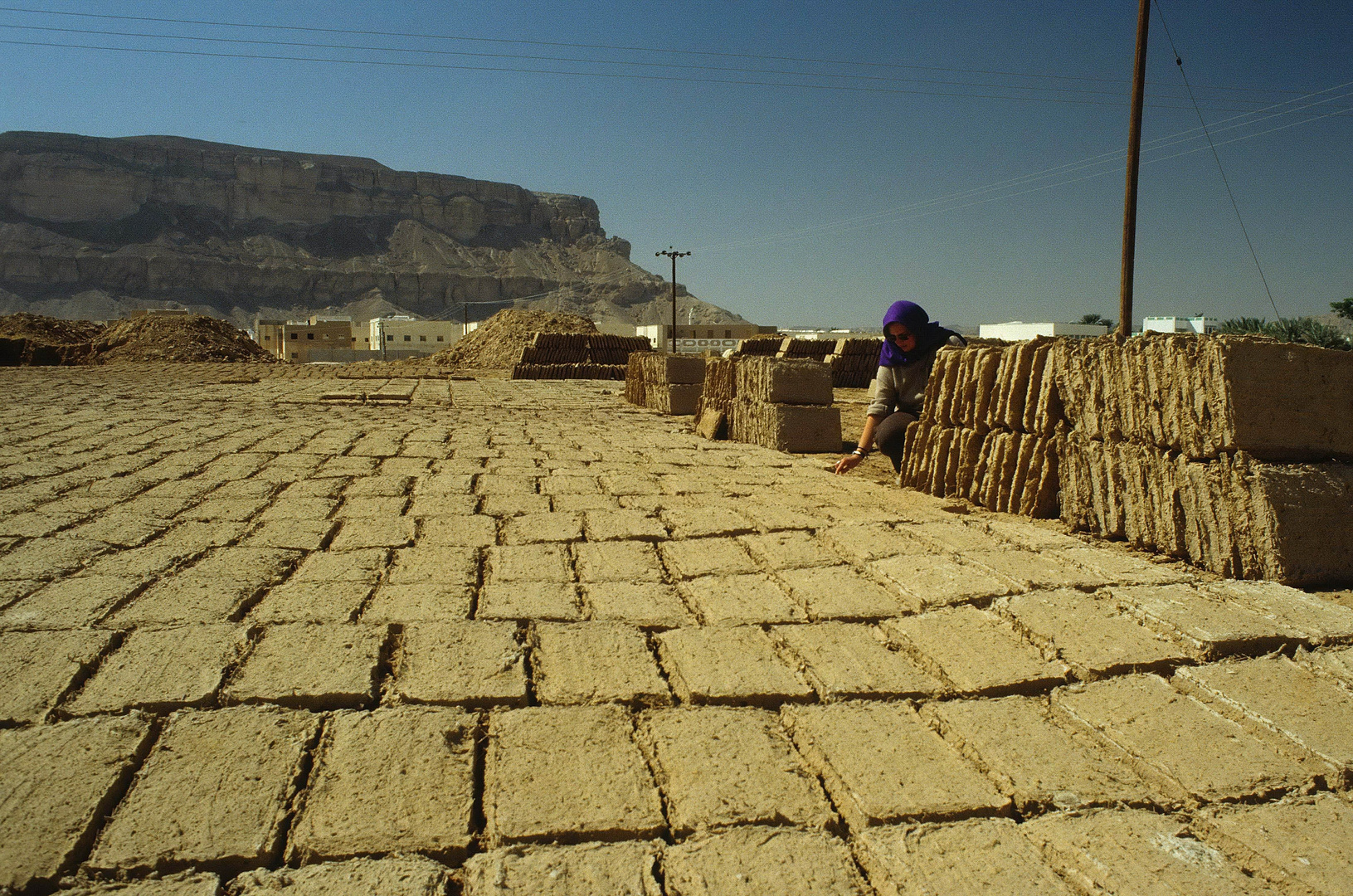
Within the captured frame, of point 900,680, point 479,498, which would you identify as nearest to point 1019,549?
point 900,680

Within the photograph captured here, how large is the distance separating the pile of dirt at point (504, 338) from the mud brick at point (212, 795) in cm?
1997

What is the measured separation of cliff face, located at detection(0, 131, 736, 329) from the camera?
79562 mm

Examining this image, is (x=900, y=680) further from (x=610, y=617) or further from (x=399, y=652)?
(x=399, y=652)

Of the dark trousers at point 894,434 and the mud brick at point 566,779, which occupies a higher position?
the dark trousers at point 894,434

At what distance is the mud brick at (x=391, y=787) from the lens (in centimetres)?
157

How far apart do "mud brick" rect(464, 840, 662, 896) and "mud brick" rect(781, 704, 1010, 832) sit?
441 mm

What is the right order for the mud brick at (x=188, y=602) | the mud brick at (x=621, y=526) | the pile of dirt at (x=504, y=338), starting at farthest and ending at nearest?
the pile of dirt at (x=504, y=338) → the mud brick at (x=621, y=526) → the mud brick at (x=188, y=602)

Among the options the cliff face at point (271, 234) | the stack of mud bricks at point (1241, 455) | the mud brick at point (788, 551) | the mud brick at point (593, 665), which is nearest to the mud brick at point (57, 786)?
the mud brick at point (593, 665)

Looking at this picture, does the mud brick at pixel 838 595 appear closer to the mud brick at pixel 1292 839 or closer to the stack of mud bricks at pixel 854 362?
the mud brick at pixel 1292 839

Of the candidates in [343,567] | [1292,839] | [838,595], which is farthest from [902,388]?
[1292,839]

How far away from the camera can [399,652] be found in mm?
2379

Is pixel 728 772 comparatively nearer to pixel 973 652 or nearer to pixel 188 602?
pixel 973 652

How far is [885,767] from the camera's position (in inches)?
72.6

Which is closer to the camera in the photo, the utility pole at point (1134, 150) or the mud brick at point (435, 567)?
the mud brick at point (435, 567)
